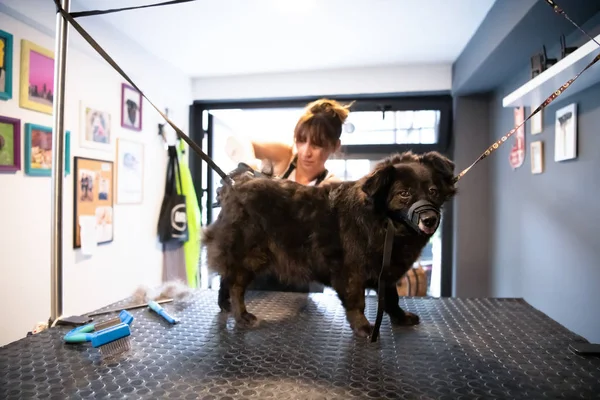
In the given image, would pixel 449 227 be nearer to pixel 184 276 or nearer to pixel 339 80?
pixel 339 80

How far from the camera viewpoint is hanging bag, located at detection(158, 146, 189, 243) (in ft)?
9.12

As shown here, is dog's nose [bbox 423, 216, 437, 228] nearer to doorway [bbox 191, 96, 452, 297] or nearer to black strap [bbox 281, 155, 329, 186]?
black strap [bbox 281, 155, 329, 186]

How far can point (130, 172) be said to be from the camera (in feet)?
8.20

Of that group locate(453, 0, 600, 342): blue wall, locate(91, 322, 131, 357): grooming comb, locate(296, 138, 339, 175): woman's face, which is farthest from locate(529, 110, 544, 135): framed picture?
locate(91, 322, 131, 357): grooming comb

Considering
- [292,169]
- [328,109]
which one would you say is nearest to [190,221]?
[292,169]

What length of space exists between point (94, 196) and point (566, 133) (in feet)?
7.59

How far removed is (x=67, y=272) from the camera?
6.54 feet

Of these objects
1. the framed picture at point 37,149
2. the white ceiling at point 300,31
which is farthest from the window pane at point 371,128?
the framed picture at point 37,149

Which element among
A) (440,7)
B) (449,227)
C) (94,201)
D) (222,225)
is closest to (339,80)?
(440,7)

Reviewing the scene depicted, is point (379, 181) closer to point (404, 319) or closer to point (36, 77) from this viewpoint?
point (404, 319)

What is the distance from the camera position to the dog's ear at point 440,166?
0.83 meters

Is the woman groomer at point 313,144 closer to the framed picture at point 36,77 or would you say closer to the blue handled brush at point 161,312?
the blue handled brush at point 161,312

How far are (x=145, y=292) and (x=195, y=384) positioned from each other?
659 millimetres

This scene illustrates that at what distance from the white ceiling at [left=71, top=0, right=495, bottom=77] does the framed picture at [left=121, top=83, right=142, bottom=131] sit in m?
0.32
